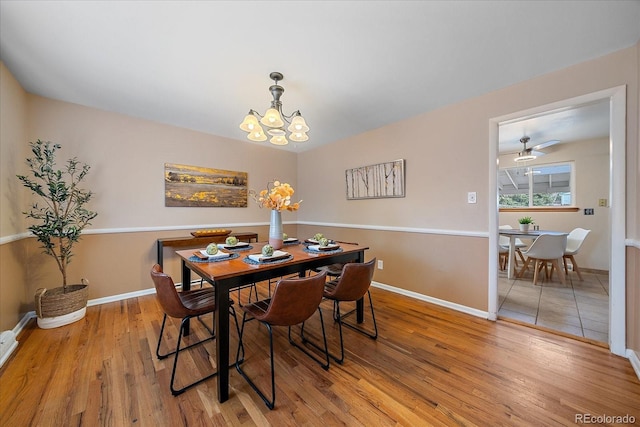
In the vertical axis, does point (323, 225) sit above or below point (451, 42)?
below

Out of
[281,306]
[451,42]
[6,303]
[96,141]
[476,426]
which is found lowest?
[476,426]

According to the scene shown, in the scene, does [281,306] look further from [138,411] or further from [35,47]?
[35,47]

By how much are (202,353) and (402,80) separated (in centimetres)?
293

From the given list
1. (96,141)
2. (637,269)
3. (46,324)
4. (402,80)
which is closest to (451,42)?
(402,80)

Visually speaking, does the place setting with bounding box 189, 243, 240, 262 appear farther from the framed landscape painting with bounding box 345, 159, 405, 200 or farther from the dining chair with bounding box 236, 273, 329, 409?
the framed landscape painting with bounding box 345, 159, 405, 200

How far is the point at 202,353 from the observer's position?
6.08 ft

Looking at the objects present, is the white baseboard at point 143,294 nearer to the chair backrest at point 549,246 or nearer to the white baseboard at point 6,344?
the white baseboard at point 6,344

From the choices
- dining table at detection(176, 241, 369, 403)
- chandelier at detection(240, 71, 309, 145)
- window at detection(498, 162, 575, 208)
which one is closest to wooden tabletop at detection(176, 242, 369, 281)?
dining table at detection(176, 241, 369, 403)

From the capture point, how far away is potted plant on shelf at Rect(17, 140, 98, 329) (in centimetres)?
221

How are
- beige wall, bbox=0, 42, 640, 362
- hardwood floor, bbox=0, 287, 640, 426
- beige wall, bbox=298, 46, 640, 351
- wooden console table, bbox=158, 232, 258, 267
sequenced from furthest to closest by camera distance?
1. wooden console table, bbox=158, 232, 258, 267
2. beige wall, bbox=0, 42, 640, 362
3. beige wall, bbox=298, 46, 640, 351
4. hardwood floor, bbox=0, 287, 640, 426

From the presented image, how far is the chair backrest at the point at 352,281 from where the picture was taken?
1744 mm

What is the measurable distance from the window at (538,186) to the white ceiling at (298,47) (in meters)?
2.88

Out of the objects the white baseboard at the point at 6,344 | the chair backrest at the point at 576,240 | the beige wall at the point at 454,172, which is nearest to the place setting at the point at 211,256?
the white baseboard at the point at 6,344

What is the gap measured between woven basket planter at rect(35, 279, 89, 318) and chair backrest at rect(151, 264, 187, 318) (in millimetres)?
1624
